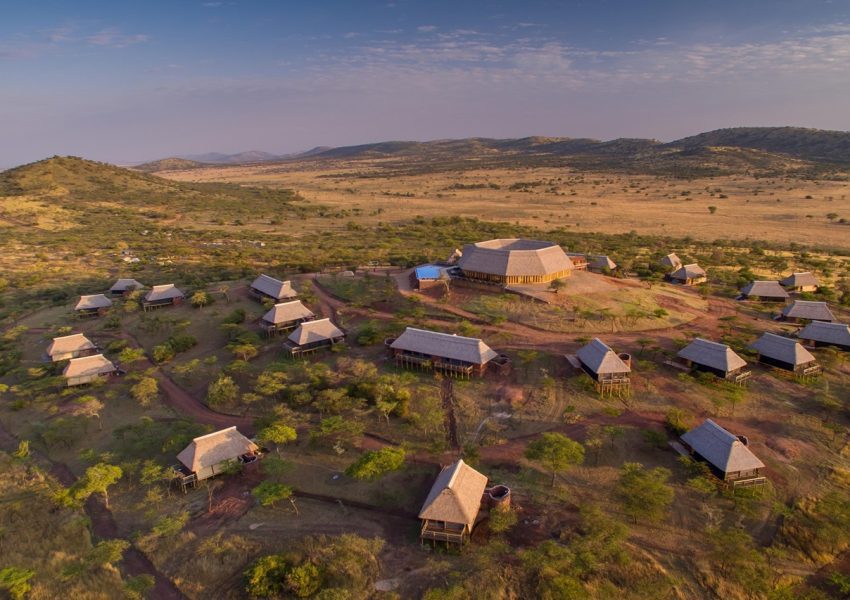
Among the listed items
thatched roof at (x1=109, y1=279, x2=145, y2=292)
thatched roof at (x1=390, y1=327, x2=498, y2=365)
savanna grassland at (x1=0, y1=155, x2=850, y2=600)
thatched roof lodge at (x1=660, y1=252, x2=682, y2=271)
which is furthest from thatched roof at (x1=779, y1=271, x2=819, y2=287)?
thatched roof at (x1=109, y1=279, x2=145, y2=292)

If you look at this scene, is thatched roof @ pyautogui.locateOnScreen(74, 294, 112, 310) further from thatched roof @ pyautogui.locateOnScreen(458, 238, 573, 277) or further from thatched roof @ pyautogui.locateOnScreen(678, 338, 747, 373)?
thatched roof @ pyautogui.locateOnScreen(678, 338, 747, 373)

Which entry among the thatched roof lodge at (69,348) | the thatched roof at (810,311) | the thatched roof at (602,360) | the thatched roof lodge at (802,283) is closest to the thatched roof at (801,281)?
the thatched roof lodge at (802,283)

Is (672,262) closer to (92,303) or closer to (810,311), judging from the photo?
(810,311)

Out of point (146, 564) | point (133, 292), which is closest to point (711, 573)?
point (146, 564)

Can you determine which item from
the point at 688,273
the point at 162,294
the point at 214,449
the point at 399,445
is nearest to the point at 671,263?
the point at 688,273

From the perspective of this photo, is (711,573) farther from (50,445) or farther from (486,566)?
(50,445)

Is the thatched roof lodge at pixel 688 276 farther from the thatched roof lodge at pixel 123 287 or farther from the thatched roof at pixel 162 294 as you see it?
the thatched roof lodge at pixel 123 287
